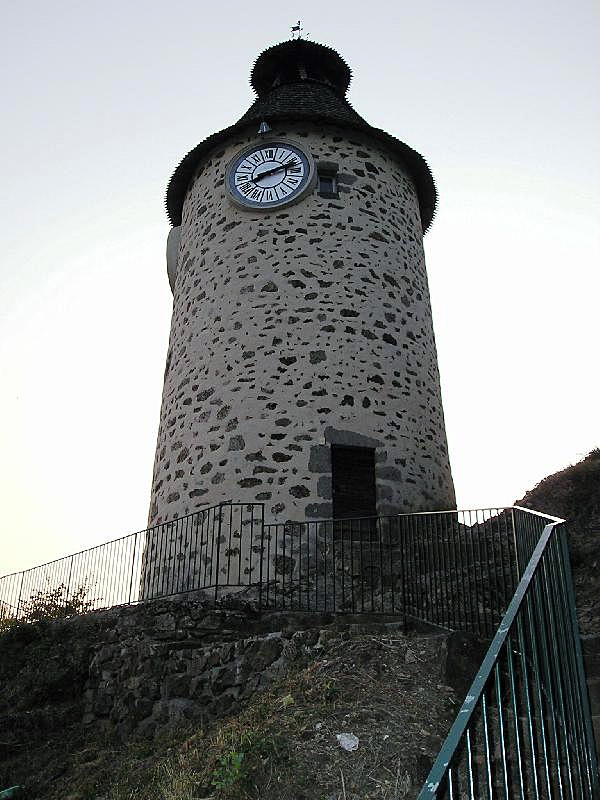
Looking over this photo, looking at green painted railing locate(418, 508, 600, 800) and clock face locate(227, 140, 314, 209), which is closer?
green painted railing locate(418, 508, 600, 800)

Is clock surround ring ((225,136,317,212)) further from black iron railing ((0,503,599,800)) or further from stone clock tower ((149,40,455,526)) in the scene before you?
black iron railing ((0,503,599,800))

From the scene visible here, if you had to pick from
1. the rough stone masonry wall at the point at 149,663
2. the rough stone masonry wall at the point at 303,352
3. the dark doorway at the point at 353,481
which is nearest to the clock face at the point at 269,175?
the rough stone masonry wall at the point at 303,352

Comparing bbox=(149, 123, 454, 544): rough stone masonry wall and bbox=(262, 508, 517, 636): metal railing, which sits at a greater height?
bbox=(149, 123, 454, 544): rough stone masonry wall

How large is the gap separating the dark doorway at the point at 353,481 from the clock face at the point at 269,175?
14.7 ft

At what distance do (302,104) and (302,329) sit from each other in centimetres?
512

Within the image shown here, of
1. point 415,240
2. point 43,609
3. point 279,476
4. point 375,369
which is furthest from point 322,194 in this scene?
point 43,609

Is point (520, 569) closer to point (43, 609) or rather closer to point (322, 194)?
point (322, 194)

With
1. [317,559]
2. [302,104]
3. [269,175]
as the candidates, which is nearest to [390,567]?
→ [317,559]

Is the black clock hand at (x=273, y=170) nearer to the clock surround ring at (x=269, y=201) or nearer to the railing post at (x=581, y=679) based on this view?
the clock surround ring at (x=269, y=201)

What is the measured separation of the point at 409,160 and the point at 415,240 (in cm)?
160

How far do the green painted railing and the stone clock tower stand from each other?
5803 mm

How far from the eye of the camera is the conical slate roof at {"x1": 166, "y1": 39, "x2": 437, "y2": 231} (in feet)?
46.4

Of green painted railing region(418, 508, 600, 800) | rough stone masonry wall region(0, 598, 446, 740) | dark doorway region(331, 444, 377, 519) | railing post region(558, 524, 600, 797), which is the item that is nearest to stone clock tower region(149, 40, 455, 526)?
dark doorway region(331, 444, 377, 519)

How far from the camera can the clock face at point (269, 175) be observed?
13305 millimetres
